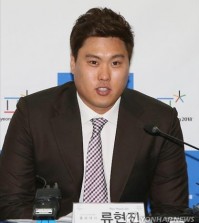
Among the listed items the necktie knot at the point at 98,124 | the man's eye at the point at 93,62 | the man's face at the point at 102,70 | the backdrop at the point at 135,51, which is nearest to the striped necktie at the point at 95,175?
the necktie knot at the point at 98,124

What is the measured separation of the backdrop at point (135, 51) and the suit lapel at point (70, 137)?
41cm

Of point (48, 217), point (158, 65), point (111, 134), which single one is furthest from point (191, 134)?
point (48, 217)

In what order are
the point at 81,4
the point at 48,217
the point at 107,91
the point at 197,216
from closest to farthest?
the point at 48,217, the point at 197,216, the point at 107,91, the point at 81,4

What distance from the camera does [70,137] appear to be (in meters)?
1.95

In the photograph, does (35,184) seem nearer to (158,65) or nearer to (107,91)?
(107,91)

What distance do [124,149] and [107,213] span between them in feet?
2.34

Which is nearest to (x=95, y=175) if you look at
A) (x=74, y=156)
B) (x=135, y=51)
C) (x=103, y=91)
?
(x=74, y=156)

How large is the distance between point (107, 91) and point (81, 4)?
678 millimetres

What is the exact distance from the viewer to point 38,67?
2338mm

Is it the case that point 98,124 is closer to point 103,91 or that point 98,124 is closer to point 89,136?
point 89,136

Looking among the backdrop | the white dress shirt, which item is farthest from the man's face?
the backdrop

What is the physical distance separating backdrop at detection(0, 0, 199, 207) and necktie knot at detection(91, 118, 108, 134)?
Answer: 47cm

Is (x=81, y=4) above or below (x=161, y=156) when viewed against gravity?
above

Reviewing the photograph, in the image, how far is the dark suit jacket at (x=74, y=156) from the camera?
6.21ft
